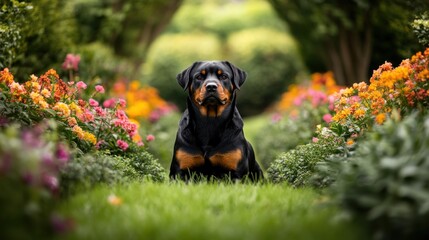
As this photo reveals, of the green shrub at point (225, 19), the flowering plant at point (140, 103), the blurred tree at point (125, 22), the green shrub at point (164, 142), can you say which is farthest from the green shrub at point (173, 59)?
the green shrub at point (164, 142)

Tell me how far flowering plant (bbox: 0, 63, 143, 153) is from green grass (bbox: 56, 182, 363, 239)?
3.63ft

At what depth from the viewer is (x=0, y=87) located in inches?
201

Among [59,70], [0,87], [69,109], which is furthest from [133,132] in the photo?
[59,70]

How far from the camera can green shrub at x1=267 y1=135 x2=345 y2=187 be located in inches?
196

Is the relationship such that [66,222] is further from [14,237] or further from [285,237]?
[285,237]

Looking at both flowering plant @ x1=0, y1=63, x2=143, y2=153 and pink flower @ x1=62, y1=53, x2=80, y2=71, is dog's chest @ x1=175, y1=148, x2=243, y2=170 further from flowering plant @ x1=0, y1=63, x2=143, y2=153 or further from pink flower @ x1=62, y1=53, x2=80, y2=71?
pink flower @ x1=62, y1=53, x2=80, y2=71

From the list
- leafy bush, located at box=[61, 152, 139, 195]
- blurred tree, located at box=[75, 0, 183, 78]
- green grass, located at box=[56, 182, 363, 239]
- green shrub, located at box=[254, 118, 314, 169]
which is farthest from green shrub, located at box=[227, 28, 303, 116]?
green grass, located at box=[56, 182, 363, 239]

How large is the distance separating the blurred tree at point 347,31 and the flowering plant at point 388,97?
2.14 meters

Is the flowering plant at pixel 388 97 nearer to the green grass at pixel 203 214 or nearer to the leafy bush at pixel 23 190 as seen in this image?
the green grass at pixel 203 214

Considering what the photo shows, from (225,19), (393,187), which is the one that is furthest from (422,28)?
(225,19)

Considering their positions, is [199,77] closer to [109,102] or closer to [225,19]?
[109,102]

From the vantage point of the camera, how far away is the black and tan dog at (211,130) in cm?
522

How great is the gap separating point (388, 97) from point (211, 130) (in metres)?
1.58

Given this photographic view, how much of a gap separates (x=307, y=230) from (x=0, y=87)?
3147mm
